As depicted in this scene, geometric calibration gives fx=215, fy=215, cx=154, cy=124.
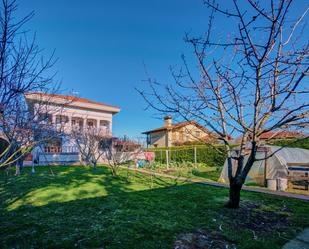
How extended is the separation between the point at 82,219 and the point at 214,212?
Answer: 3.13 meters

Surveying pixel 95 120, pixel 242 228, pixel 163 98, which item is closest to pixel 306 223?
pixel 242 228

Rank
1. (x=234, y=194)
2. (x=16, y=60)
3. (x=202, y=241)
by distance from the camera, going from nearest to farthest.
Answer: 1. (x=16, y=60)
2. (x=202, y=241)
3. (x=234, y=194)

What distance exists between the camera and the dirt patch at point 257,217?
14.8 feet

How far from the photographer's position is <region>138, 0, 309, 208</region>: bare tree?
437 cm

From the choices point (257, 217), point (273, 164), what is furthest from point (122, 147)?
point (257, 217)

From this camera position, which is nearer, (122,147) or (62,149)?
(122,147)

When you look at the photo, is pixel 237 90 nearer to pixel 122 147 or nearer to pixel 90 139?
pixel 122 147

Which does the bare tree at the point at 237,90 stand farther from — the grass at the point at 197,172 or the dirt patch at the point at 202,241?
the grass at the point at 197,172

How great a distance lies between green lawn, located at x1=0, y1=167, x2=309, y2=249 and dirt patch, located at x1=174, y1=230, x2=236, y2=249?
5.0 inches

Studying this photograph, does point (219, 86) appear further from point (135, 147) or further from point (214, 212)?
point (135, 147)

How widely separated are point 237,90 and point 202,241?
149 inches

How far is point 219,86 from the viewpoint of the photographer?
235 inches

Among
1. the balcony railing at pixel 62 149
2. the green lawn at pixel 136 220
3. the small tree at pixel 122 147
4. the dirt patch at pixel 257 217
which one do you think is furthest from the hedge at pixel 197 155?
the green lawn at pixel 136 220

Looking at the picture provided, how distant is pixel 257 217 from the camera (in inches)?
203
